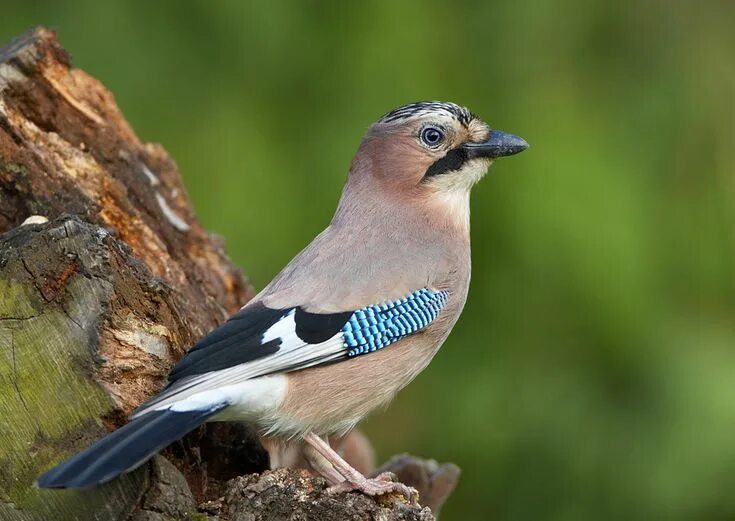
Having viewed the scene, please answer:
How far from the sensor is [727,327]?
6.16 meters

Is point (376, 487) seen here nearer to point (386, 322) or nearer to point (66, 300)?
point (386, 322)

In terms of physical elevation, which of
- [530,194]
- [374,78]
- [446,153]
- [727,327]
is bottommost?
[727,327]

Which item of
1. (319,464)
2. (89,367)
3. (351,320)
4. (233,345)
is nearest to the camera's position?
(89,367)

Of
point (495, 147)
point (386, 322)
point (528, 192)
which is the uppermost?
point (495, 147)

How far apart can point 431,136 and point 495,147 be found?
9.7 inches

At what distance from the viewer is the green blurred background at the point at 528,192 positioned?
5.83 m

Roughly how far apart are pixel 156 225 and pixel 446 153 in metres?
1.24

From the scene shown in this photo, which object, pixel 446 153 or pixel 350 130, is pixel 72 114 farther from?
pixel 350 130

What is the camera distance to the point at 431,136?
434 cm

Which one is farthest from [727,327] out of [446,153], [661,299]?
[446,153]

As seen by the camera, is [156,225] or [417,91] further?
[417,91]

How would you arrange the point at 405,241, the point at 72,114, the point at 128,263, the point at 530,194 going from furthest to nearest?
1. the point at 530,194
2. the point at 72,114
3. the point at 405,241
4. the point at 128,263

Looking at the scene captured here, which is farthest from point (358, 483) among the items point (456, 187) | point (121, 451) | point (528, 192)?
point (528, 192)

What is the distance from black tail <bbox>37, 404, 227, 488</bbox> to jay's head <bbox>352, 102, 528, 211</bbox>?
1.57 meters
